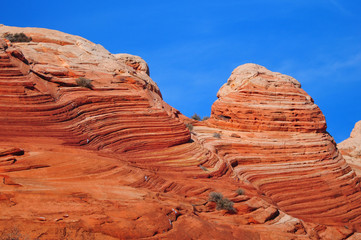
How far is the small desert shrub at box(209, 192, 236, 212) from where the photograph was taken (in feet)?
49.3

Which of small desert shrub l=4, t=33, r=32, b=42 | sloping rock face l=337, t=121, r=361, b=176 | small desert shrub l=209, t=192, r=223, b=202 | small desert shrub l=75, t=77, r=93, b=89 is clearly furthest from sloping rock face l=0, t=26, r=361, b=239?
sloping rock face l=337, t=121, r=361, b=176

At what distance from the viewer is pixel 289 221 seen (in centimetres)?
1627

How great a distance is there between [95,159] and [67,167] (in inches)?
49.6

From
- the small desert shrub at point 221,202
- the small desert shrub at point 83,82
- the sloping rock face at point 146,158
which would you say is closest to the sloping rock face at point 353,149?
the sloping rock face at point 146,158

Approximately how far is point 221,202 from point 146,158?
15.8 ft

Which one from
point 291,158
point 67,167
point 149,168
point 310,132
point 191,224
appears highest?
point 310,132

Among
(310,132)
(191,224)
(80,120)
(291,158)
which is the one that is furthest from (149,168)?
(310,132)

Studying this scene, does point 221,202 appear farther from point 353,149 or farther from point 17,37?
point 353,149

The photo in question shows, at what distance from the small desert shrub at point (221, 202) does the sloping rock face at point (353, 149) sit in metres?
25.4

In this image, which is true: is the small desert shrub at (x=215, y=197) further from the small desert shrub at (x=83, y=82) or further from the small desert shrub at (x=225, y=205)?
the small desert shrub at (x=83, y=82)

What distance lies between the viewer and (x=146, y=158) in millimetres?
18703

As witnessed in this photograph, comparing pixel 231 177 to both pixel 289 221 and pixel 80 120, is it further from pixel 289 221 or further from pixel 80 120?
pixel 80 120

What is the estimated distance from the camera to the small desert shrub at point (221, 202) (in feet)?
49.3

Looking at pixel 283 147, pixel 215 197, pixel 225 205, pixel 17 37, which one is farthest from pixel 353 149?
pixel 17 37
